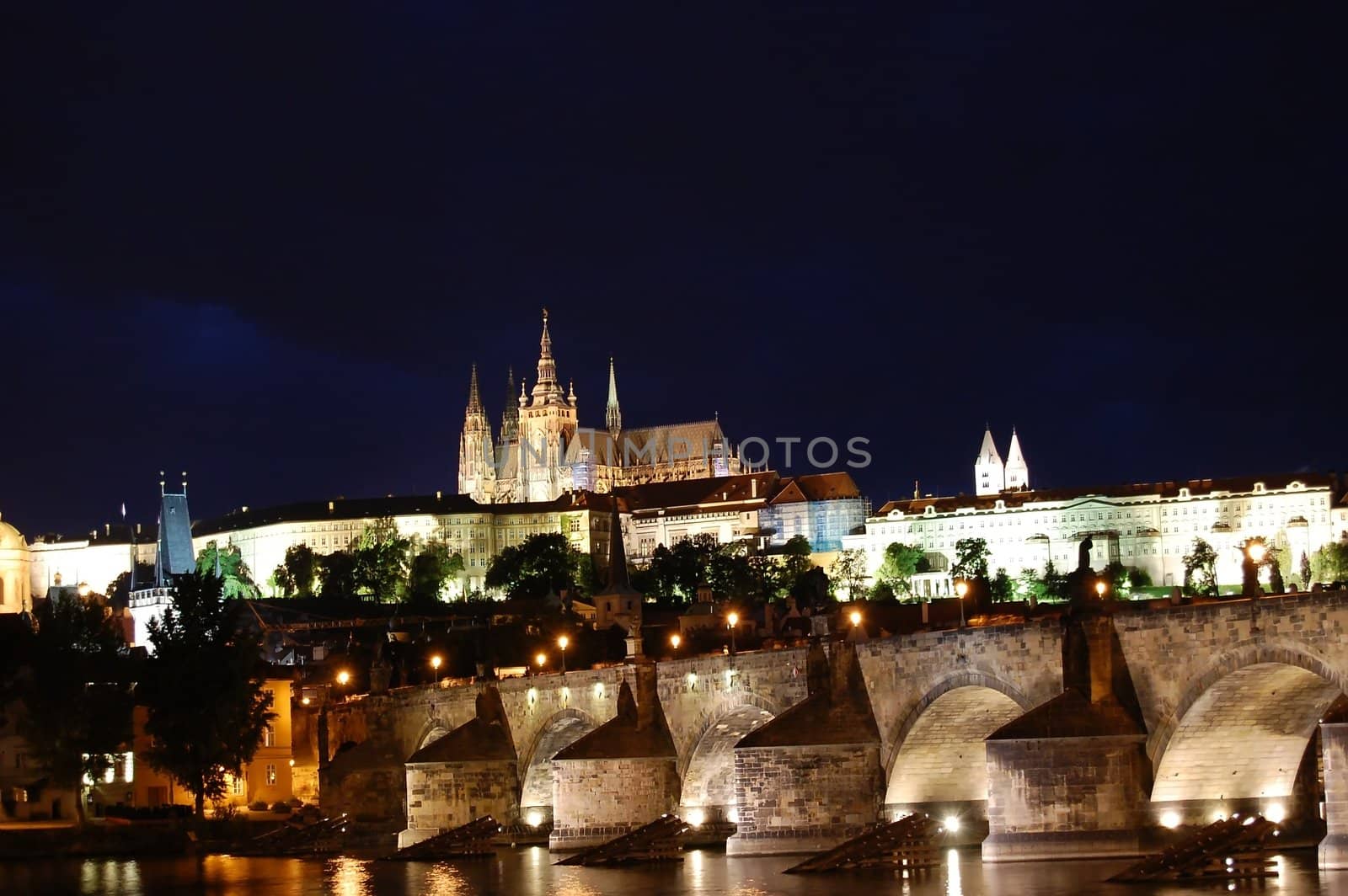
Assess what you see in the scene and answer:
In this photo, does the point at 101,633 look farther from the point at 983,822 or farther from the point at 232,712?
the point at 983,822

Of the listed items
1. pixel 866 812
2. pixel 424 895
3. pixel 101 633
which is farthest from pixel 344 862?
pixel 101 633

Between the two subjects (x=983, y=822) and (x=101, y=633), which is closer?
(x=983, y=822)

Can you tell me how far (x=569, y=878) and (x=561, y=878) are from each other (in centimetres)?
28

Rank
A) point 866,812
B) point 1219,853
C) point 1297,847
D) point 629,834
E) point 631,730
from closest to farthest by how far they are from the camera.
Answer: point 1219,853, point 1297,847, point 866,812, point 629,834, point 631,730

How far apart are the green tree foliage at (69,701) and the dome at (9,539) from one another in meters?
83.2

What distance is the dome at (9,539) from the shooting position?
16488 cm

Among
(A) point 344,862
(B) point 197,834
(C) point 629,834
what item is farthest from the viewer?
(B) point 197,834

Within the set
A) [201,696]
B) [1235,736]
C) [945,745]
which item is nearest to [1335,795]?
[1235,736]

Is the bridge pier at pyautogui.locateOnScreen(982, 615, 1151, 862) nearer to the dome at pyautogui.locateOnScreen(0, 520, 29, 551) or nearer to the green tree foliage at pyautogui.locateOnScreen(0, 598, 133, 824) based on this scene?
the green tree foliage at pyautogui.locateOnScreen(0, 598, 133, 824)

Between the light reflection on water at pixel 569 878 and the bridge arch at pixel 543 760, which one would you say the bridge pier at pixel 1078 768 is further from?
the bridge arch at pixel 543 760

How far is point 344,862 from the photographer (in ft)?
220

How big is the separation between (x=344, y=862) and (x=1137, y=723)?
31.9 m

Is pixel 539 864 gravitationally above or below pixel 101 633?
below

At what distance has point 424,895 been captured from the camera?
2085 inches
